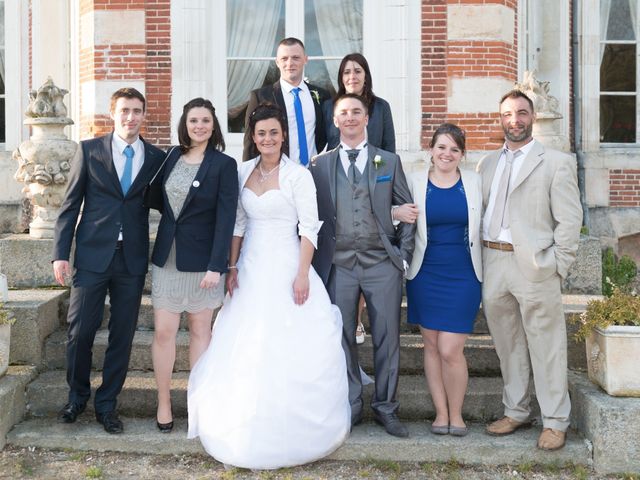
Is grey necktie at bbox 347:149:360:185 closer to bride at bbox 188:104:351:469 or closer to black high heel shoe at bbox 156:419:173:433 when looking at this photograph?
bride at bbox 188:104:351:469

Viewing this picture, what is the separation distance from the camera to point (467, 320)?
182 inches

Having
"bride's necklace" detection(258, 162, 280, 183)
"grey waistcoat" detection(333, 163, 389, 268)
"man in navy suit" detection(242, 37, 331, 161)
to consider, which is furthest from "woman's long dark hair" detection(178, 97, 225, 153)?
"grey waistcoat" detection(333, 163, 389, 268)

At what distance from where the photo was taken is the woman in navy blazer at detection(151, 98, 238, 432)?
459cm

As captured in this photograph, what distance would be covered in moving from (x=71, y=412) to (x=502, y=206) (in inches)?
118

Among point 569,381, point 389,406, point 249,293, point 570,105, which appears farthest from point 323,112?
point 570,105

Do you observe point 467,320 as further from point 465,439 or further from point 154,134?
point 154,134

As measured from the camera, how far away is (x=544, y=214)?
4.55 metres

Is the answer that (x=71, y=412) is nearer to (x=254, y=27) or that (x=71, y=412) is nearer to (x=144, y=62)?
(x=144, y=62)

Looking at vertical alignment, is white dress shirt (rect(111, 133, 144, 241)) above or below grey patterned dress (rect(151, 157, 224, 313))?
above

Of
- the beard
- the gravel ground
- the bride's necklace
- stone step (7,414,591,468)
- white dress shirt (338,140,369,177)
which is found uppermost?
the beard

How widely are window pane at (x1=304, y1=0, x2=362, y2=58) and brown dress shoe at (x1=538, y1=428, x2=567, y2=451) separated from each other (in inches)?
198

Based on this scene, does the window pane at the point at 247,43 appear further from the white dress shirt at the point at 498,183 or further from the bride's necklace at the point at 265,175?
the white dress shirt at the point at 498,183

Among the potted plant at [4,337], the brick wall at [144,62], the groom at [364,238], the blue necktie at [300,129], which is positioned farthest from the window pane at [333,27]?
the potted plant at [4,337]

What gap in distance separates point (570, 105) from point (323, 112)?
235 inches
